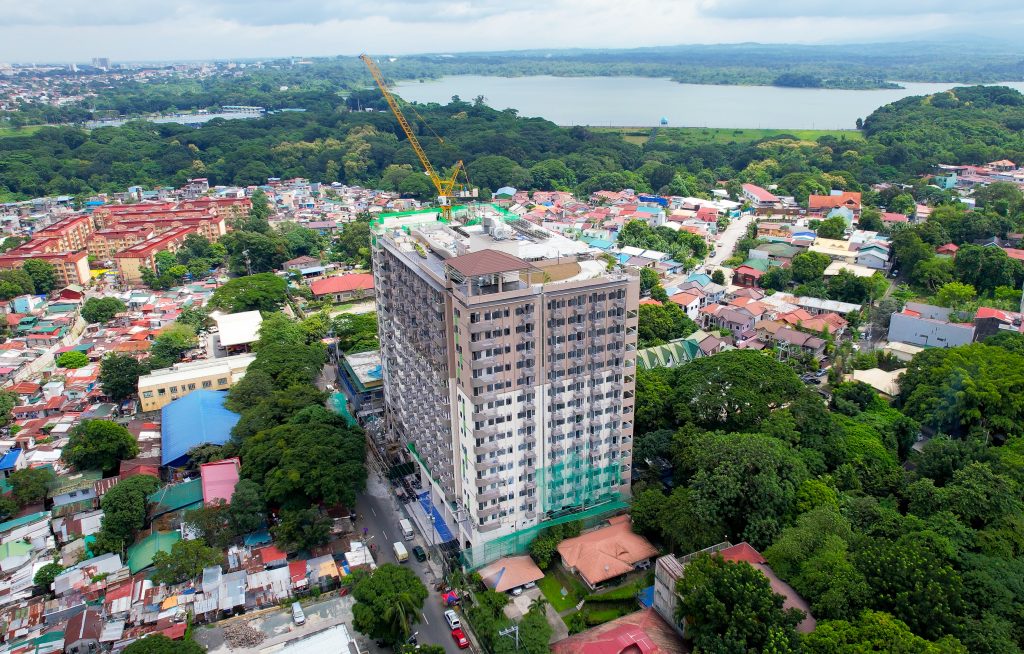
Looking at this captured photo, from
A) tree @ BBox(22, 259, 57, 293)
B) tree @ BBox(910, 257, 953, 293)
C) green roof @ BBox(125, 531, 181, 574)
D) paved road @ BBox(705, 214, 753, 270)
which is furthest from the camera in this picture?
paved road @ BBox(705, 214, 753, 270)

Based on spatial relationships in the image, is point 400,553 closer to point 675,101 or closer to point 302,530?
point 302,530

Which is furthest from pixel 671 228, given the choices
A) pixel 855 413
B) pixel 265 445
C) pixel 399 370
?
pixel 265 445

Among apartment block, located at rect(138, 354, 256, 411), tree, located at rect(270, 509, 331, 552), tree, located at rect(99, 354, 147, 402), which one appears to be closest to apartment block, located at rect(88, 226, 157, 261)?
tree, located at rect(99, 354, 147, 402)

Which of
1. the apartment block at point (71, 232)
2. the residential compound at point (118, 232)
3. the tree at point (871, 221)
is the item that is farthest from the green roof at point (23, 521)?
the tree at point (871, 221)

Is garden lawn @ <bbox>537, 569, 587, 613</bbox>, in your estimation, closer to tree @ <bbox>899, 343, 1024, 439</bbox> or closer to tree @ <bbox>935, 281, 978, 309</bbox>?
tree @ <bbox>899, 343, 1024, 439</bbox>

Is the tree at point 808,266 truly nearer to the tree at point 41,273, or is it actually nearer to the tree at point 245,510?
the tree at point 245,510

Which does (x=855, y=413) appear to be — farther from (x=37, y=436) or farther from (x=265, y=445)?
(x=37, y=436)

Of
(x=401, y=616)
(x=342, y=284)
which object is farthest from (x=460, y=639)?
(x=342, y=284)

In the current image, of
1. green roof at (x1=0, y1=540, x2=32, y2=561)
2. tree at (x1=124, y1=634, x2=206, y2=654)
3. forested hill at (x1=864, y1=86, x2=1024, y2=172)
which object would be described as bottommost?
green roof at (x1=0, y1=540, x2=32, y2=561)

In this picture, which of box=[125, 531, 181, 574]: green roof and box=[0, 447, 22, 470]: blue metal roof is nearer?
box=[125, 531, 181, 574]: green roof
